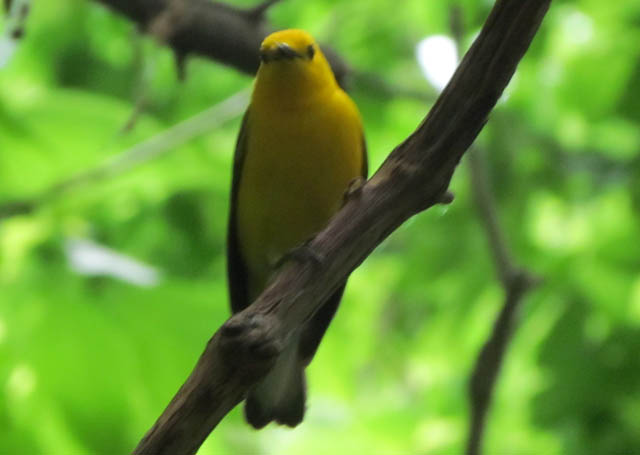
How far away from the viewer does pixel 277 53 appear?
2734 millimetres

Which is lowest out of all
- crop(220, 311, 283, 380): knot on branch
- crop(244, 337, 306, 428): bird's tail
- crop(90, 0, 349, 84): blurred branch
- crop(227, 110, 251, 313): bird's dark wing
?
crop(220, 311, 283, 380): knot on branch

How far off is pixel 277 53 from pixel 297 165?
13.0 inches

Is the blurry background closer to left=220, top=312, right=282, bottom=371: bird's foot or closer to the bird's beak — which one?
the bird's beak

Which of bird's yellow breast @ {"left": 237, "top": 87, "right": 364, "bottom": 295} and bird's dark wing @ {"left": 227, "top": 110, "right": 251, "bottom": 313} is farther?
bird's dark wing @ {"left": 227, "top": 110, "right": 251, "bottom": 313}

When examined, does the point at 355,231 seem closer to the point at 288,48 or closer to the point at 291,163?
the point at 291,163

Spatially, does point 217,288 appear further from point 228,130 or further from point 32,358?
point 228,130

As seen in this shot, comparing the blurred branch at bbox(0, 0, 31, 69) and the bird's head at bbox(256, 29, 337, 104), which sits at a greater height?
the bird's head at bbox(256, 29, 337, 104)

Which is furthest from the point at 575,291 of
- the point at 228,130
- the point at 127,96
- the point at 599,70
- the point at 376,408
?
the point at 127,96

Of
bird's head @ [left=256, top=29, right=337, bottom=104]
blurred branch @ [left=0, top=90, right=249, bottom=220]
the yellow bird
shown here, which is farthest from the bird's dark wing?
blurred branch @ [left=0, top=90, right=249, bottom=220]

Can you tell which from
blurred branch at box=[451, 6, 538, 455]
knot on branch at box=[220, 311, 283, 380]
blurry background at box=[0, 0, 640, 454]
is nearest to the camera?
knot on branch at box=[220, 311, 283, 380]

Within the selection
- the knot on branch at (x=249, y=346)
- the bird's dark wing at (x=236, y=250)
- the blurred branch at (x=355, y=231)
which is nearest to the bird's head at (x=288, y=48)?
the bird's dark wing at (x=236, y=250)

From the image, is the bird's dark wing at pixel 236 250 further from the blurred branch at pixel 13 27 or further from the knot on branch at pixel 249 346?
the knot on branch at pixel 249 346

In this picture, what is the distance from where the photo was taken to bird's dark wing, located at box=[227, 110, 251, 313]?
2.85 metres

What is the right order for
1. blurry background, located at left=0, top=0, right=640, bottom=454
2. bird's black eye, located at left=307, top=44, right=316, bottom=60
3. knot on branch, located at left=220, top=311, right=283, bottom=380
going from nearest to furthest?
1. knot on branch, located at left=220, top=311, right=283, bottom=380
2. blurry background, located at left=0, top=0, right=640, bottom=454
3. bird's black eye, located at left=307, top=44, right=316, bottom=60
